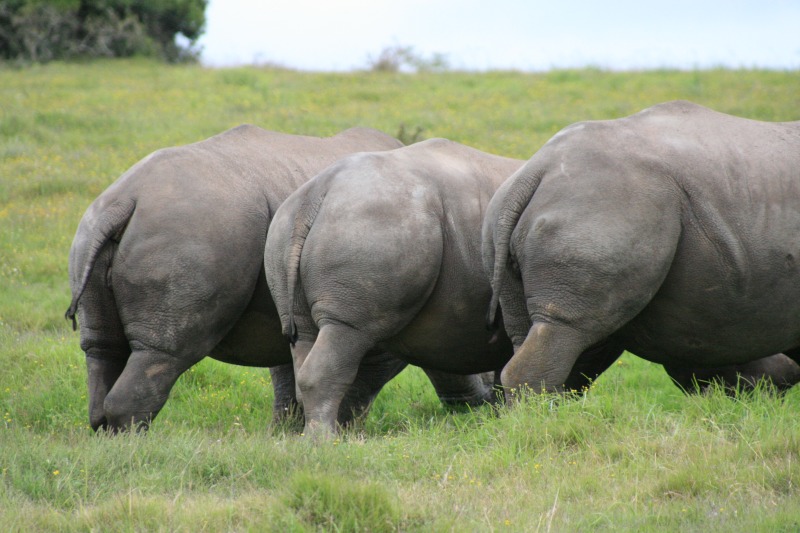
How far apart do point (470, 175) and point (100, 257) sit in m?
2.36

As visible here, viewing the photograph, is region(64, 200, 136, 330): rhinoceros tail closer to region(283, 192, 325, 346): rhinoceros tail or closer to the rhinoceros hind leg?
the rhinoceros hind leg

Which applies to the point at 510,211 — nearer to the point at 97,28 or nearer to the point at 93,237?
the point at 93,237

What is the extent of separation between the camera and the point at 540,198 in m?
5.63

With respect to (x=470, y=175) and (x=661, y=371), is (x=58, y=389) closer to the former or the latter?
(x=470, y=175)

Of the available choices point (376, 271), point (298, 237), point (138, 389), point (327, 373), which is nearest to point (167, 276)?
point (138, 389)

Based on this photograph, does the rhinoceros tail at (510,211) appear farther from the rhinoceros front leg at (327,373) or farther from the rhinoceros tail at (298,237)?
Answer: the rhinoceros tail at (298,237)

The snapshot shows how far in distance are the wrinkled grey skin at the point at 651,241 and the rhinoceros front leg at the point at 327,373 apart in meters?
0.91

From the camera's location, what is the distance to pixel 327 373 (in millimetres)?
6086

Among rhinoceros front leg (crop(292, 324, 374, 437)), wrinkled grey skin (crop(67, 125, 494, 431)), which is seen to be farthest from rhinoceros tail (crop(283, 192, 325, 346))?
wrinkled grey skin (crop(67, 125, 494, 431))

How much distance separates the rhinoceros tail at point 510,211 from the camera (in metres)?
5.72

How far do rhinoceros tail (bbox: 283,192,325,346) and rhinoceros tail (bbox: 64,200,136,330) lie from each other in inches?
44.9

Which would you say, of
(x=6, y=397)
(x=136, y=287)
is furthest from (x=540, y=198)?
(x=6, y=397)

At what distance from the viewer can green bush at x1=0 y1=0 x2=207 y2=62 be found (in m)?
27.3

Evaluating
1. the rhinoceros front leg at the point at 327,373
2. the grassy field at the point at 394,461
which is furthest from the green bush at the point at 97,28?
the rhinoceros front leg at the point at 327,373
